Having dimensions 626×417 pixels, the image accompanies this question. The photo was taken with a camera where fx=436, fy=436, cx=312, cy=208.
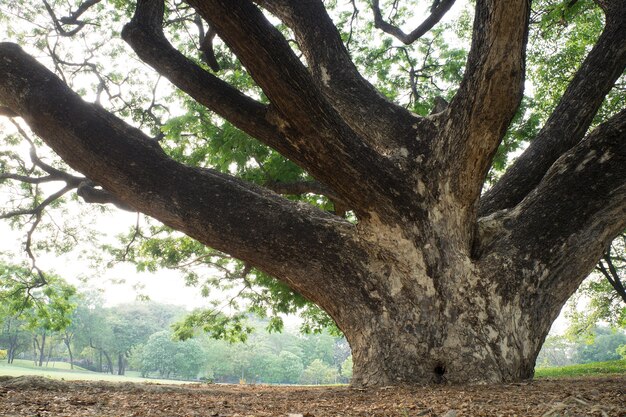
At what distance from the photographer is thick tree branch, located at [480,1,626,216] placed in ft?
15.9

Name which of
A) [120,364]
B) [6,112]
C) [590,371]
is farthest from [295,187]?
[120,364]

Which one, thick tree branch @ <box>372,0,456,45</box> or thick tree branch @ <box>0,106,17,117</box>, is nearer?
thick tree branch @ <box>0,106,17,117</box>

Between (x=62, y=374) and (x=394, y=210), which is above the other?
(x=394, y=210)

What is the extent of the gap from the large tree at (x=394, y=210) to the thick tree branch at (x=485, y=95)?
1 cm

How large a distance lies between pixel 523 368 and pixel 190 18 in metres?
8.21

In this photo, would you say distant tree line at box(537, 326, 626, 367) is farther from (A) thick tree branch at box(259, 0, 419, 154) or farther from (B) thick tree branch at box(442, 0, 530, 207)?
(B) thick tree branch at box(442, 0, 530, 207)

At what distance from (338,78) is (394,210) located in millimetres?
1953

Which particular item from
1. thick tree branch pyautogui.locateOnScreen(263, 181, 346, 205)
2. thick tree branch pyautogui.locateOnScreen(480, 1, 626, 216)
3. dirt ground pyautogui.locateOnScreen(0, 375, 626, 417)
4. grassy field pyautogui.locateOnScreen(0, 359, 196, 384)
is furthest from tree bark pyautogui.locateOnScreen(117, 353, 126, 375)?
thick tree branch pyautogui.locateOnScreen(480, 1, 626, 216)

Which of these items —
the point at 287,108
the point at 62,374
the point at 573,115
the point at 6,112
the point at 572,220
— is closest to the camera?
the point at 287,108

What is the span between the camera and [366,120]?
16.7 ft

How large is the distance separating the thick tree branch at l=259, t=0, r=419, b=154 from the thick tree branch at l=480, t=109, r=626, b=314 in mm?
1610

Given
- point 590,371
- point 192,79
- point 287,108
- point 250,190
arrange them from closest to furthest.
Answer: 1. point 287,108
2. point 192,79
3. point 250,190
4. point 590,371

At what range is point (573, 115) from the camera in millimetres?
5031

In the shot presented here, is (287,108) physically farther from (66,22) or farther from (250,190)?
(66,22)
